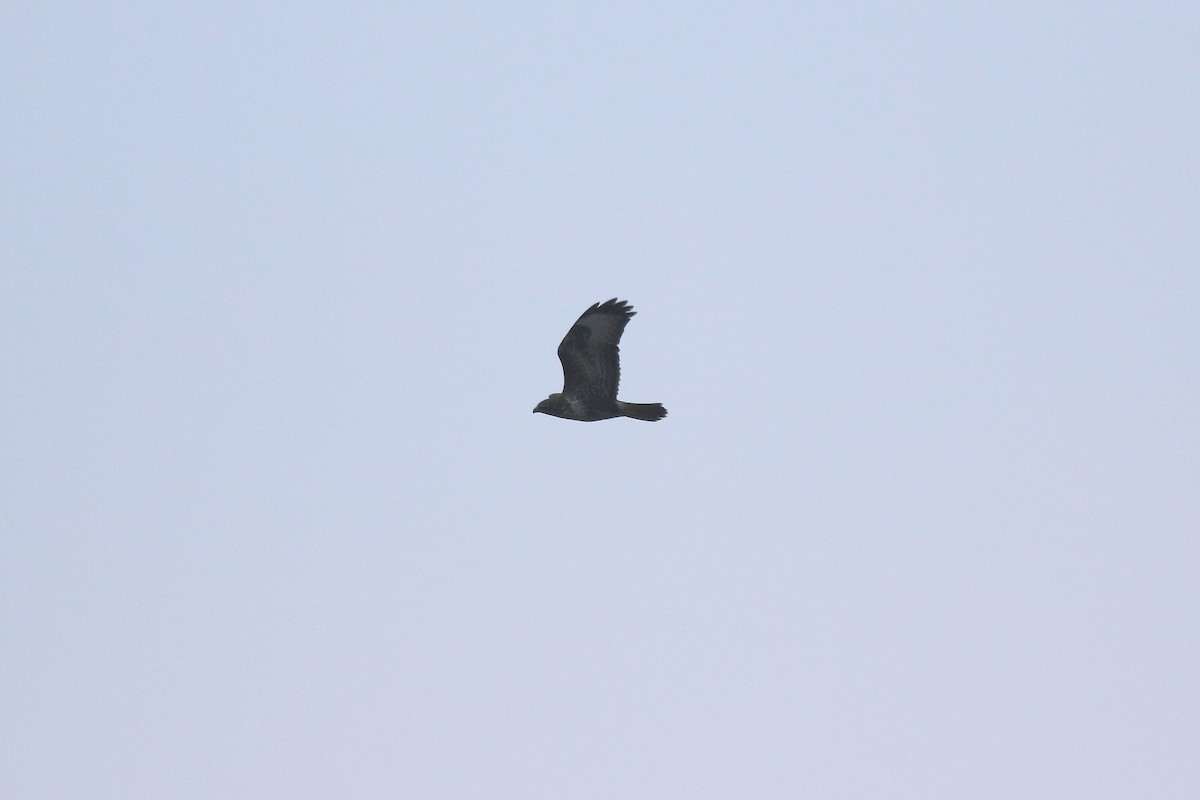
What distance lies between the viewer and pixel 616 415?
4209 cm

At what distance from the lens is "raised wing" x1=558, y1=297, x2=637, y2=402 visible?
136 ft

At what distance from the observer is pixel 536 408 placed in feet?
140

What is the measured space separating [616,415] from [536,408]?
1433 millimetres

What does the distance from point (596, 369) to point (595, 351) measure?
1.03ft

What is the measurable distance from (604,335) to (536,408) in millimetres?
1956

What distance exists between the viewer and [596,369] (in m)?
41.8

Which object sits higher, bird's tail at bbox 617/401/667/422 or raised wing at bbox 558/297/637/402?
raised wing at bbox 558/297/637/402

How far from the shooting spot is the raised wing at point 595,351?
136 ft

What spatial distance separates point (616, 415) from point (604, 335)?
1.41m

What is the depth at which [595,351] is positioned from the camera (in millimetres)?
41719

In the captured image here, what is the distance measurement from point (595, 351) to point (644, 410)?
123 cm

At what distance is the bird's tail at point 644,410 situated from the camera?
4172cm

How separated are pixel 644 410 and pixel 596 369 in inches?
40.4

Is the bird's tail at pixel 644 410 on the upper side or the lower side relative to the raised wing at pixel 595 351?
lower
